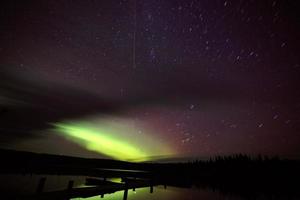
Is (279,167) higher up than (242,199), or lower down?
higher up

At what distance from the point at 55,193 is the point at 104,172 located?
522cm

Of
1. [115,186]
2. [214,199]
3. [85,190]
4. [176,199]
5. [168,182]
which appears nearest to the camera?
[85,190]

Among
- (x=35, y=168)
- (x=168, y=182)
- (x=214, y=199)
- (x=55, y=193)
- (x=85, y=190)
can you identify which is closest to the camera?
(x=55, y=193)

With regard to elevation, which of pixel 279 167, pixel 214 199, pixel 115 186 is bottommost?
pixel 214 199

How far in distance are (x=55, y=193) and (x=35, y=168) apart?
16.3ft

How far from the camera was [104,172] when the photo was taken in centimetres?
1330

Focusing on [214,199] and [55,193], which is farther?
[214,199]

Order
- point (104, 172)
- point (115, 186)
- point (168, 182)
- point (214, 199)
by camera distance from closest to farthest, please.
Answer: point (104, 172)
point (115, 186)
point (214, 199)
point (168, 182)

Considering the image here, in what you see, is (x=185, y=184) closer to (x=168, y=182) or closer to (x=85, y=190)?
(x=168, y=182)

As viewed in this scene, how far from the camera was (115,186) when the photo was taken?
14.4 meters

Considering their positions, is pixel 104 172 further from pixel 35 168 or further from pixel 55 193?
pixel 55 193

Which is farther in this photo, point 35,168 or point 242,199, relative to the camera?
point 242,199

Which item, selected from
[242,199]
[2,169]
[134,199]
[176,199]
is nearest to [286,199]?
[242,199]

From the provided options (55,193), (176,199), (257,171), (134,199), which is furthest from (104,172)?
(257,171)
